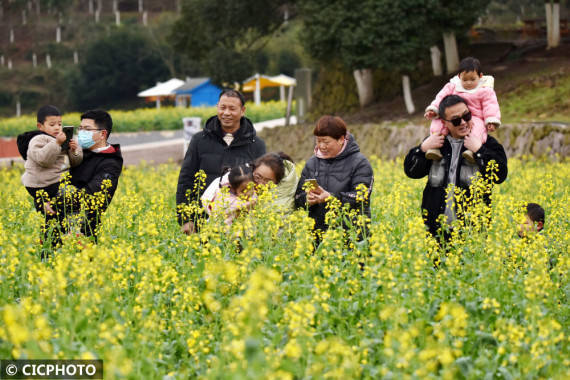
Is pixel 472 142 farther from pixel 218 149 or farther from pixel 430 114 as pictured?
pixel 218 149

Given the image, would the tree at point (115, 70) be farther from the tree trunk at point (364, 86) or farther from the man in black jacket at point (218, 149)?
the man in black jacket at point (218, 149)

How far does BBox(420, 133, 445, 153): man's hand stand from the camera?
21.2 feet

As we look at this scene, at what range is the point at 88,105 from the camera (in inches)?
2768

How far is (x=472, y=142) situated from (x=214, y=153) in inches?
98.2

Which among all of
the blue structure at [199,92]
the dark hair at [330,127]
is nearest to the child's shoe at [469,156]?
the dark hair at [330,127]

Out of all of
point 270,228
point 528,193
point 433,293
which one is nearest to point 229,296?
point 270,228

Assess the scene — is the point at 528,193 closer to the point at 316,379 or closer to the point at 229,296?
the point at 229,296

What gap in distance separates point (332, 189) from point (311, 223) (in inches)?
47.1

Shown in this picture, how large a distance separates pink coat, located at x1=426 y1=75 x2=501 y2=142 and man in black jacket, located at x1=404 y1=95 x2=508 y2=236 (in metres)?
0.12

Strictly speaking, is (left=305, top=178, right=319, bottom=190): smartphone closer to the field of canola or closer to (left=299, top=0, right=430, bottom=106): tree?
the field of canola

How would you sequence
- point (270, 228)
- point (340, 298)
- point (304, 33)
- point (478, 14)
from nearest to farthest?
point (340, 298) → point (270, 228) → point (478, 14) → point (304, 33)

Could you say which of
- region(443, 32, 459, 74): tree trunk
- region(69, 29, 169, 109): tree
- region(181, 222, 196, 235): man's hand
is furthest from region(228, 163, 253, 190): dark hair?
region(69, 29, 169, 109): tree

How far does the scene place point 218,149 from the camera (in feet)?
24.3

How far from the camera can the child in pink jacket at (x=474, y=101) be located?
6.64 meters
